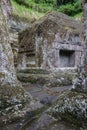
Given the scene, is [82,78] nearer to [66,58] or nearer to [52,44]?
[52,44]

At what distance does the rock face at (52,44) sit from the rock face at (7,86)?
380 cm

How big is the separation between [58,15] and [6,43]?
4.98 meters

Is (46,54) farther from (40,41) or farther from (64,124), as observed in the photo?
(64,124)

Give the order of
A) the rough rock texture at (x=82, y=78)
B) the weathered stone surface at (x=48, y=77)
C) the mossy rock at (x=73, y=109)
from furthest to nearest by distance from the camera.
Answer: the weathered stone surface at (x=48, y=77) → the rough rock texture at (x=82, y=78) → the mossy rock at (x=73, y=109)

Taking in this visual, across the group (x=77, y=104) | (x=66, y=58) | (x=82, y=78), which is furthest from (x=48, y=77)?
(x=77, y=104)

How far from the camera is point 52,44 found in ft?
24.0

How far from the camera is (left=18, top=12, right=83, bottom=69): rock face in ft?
24.1

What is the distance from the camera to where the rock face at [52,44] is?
24.1ft

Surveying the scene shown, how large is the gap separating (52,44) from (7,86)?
432 cm

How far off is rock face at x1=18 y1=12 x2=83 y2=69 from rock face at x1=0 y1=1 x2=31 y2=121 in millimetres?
3803

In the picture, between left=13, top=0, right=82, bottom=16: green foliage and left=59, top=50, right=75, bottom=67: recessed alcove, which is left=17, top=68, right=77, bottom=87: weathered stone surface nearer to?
Answer: left=59, top=50, right=75, bottom=67: recessed alcove

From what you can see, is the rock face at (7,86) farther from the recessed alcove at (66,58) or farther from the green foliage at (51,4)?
the green foliage at (51,4)

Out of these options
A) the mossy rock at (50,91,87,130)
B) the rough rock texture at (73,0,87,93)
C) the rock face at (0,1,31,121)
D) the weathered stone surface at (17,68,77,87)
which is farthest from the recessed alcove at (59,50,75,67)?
the mossy rock at (50,91,87,130)

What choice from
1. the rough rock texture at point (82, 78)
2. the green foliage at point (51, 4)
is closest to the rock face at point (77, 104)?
the rough rock texture at point (82, 78)
